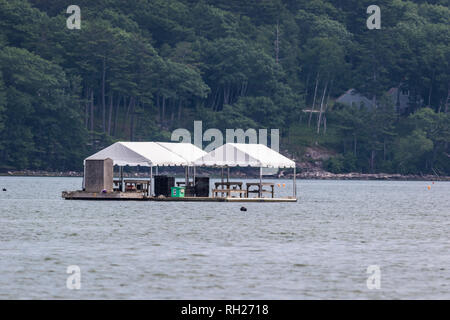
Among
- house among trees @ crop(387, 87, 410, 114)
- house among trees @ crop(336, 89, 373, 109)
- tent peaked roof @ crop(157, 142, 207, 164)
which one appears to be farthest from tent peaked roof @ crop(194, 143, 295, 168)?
house among trees @ crop(387, 87, 410, 114)

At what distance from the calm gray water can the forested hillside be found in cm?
8265

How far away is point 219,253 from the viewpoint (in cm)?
3900

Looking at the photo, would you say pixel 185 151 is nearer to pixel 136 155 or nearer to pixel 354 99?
pixel 136 155

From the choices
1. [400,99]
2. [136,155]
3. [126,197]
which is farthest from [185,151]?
[400,99]

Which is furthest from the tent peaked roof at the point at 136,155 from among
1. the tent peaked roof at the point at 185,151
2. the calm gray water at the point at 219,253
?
the calm gray water at the point at 219,253

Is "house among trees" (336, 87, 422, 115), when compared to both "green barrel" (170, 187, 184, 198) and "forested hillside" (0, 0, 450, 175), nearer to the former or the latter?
"forested hillside" (0, 0, 450, 175)

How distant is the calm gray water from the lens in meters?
29.7

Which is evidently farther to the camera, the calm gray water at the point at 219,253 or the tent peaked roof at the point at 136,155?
the tent peaked roof at the point at 136,155

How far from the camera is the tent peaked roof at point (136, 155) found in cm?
6600

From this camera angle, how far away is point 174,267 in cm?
3431

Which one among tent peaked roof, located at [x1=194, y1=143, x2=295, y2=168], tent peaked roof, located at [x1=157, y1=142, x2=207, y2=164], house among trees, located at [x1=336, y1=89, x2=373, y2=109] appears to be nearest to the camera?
tent peaked roof, located at [x1=194, y1=143, x2=295, y2=168]

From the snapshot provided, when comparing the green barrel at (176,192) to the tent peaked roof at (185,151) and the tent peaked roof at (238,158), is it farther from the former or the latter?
the tent peaked roof at (238,158)

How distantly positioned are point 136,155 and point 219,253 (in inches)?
Result: 1110

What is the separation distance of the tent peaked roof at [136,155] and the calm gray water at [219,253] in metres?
3.21
